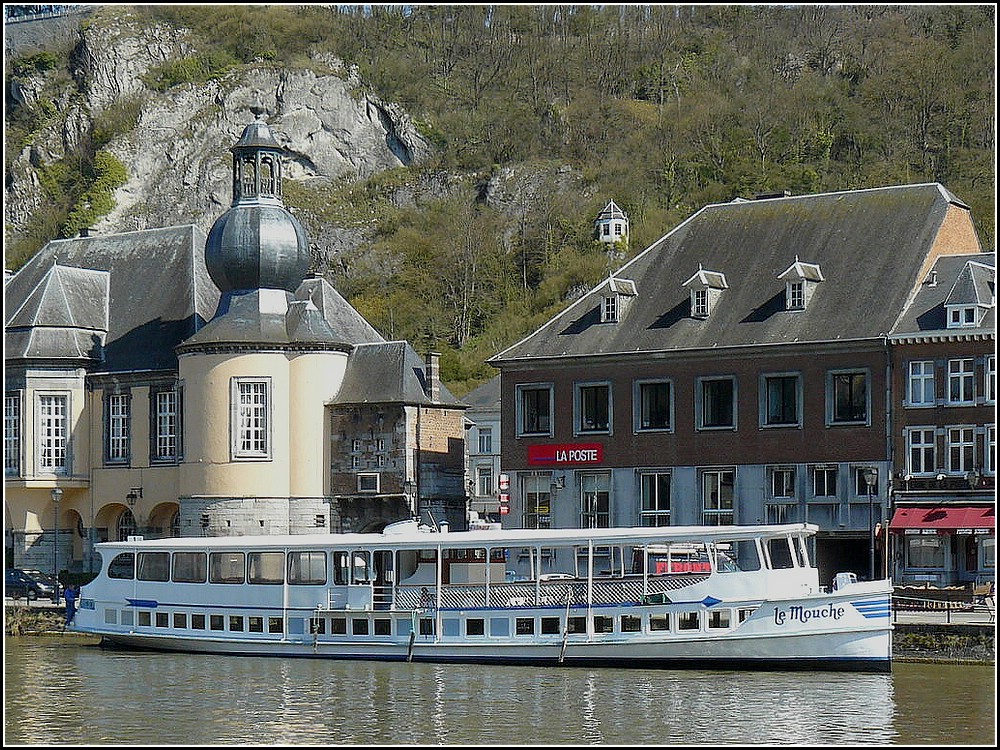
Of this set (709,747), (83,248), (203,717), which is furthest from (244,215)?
(709,747)

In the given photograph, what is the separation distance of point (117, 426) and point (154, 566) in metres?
17.7

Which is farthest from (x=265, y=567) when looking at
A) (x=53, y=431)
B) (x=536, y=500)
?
(x=53, y=431)

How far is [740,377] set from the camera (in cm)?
4969

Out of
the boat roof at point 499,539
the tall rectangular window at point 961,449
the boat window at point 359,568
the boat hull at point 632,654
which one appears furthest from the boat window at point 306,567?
the tall rectangular window at point 961,449

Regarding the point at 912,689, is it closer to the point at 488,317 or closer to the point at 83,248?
the point at 83,248

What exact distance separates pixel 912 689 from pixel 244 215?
3139 cm

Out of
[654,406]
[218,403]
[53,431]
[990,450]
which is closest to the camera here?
[990,450]

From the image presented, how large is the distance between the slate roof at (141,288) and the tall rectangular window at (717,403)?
18.8 metres

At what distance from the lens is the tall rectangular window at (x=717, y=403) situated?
4997 centimetres

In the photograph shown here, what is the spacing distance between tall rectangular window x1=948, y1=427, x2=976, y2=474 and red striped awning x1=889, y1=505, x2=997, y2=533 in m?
1.06

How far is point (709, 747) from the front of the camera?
87.1ft

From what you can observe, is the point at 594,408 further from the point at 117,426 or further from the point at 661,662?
the point at 117,426

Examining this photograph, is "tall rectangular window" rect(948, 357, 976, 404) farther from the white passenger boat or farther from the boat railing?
the boat railing

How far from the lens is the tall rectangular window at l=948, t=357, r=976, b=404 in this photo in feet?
152
